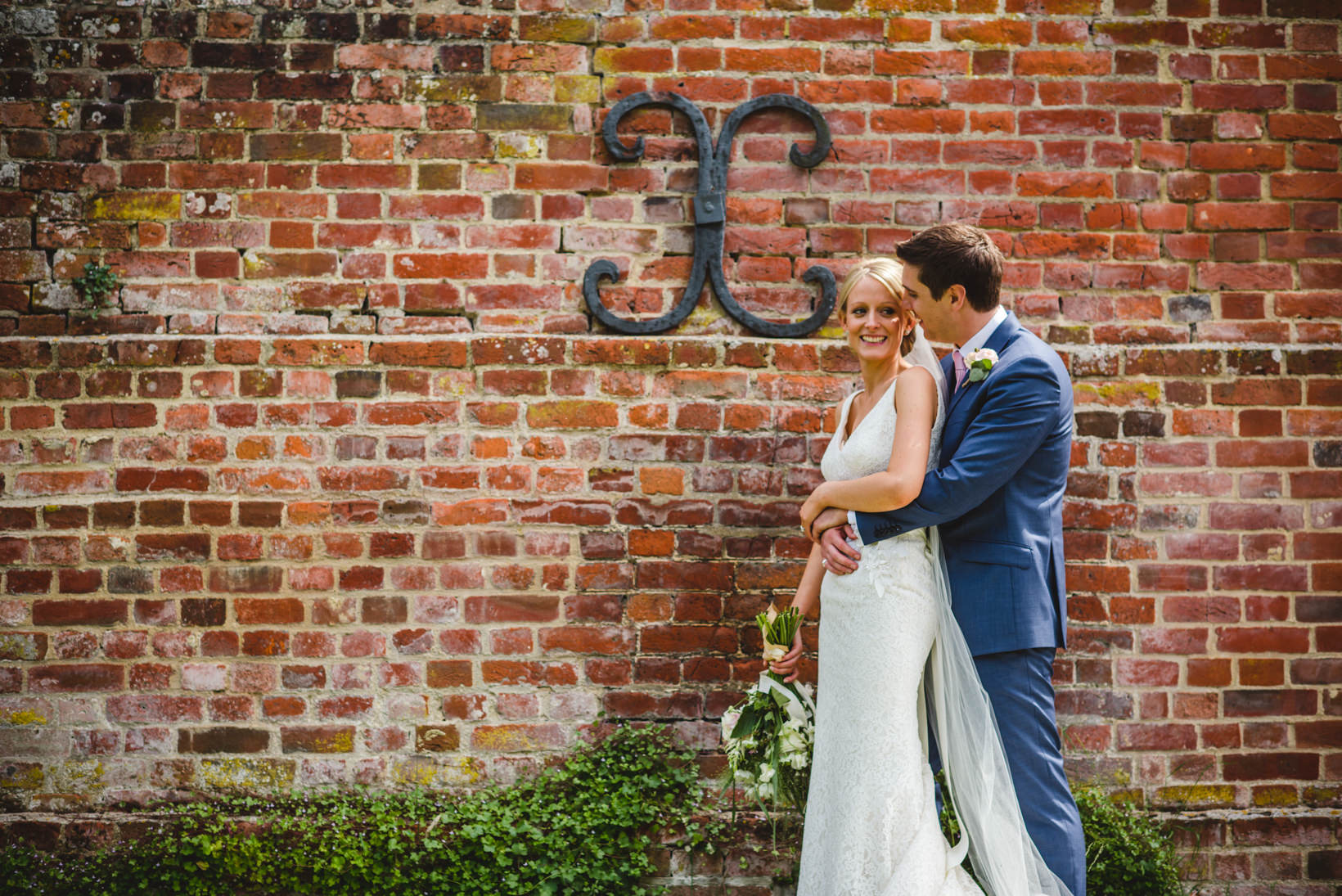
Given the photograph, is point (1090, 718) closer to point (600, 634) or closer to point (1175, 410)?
point (1175, 410)

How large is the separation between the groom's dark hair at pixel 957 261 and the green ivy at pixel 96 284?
9.12ft

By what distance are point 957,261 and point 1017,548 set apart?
2.74ft

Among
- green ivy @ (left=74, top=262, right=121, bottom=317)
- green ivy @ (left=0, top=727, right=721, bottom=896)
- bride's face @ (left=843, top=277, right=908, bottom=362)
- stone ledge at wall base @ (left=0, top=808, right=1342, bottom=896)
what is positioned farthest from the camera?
green ivy @ (left=74, top=262, right=121, bottom=317)

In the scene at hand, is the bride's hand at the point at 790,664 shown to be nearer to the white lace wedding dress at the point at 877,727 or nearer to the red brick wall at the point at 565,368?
the white lace wedding dress at the point at 877,727

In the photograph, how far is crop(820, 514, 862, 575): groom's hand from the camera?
2562 mm

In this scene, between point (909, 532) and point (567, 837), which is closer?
point (909, 532)

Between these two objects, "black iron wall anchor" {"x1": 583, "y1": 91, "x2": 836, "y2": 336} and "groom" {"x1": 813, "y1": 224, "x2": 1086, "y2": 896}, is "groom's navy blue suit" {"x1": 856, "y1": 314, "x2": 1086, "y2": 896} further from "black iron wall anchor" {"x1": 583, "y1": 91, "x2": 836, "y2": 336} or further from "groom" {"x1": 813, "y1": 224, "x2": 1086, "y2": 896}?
"black iron wall anchor" {"x1": 583, "y1": 91, "x2": 836, "y2": 336}

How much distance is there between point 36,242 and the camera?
3.23 m

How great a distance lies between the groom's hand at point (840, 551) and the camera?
256cm

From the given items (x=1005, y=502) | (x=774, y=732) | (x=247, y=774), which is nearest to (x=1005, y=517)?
(x=1005, y=502)

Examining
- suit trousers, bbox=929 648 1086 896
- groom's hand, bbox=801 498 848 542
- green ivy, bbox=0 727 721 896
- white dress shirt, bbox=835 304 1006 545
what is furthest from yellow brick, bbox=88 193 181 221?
suit trousers, bbox=929 648 1086 896

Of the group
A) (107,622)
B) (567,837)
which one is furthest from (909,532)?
(107,622)

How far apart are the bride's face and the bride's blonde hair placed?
10 millimetres

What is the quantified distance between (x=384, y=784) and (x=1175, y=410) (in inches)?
125
